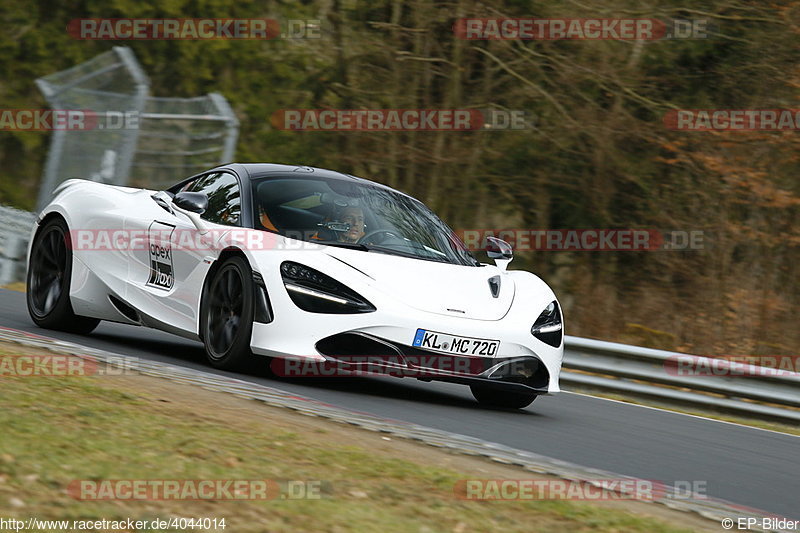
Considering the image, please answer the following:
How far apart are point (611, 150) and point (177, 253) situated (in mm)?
11512

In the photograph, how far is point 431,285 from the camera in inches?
295

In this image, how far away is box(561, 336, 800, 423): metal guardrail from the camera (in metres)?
9.95

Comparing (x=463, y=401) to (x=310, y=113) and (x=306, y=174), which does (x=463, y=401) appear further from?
(x=310, y=113)

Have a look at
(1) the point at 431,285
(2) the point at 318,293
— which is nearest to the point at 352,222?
(1) the point at 431,285

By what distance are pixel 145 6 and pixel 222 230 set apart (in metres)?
20.4

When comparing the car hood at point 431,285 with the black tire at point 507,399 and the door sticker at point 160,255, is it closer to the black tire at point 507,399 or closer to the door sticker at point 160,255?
the black tire at point 507,399

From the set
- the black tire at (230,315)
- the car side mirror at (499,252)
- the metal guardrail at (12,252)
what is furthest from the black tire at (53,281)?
the metal guardrail at (12,252)

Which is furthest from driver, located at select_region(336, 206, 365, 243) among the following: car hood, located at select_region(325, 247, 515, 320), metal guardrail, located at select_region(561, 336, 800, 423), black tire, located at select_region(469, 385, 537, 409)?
metal guardrail, located at select_region(561, 336, 800, 423)

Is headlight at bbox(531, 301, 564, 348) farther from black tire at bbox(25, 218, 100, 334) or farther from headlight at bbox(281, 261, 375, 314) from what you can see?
black tire at bbox(25, 218, 100, 334)

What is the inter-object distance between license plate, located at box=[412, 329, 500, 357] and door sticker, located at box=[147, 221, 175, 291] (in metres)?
2.00

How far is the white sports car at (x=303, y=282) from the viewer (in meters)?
7.20

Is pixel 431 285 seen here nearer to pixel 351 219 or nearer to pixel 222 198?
pixel 351 219

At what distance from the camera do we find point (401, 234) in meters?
8.27

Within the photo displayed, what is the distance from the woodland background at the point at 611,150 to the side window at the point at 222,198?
8.28 metres
